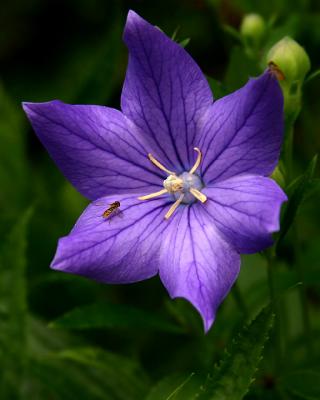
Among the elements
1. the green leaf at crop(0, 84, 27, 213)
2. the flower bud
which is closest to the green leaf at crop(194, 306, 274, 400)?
the flower bud

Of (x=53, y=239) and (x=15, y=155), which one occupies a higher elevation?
(x=15, y=155)

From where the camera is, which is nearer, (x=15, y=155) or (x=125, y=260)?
(x=125, y=260)

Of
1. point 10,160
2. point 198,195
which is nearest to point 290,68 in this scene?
point 198,195

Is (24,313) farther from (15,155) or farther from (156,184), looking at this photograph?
(15,155)

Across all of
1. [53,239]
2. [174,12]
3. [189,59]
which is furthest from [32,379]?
[174,12]

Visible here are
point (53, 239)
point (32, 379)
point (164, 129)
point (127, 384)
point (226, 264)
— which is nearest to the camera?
point (226, 264)

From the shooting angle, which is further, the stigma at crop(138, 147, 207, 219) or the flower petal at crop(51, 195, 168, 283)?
the stigma at crop(138, 147, 207, 219)

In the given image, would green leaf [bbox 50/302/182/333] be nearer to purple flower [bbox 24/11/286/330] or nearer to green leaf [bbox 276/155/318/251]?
purple flower [bbox 24/11/286/330]
